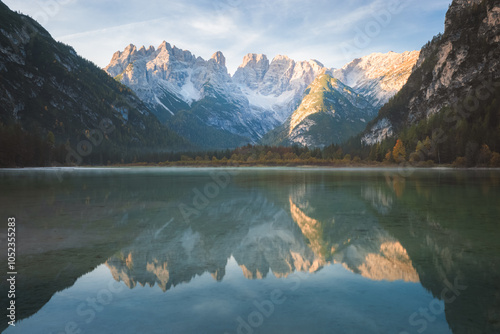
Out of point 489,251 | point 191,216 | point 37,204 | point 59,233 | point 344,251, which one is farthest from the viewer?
point 37,204

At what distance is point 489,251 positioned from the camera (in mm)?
15547

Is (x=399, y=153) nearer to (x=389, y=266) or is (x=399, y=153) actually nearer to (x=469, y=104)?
(x=469, y=104)

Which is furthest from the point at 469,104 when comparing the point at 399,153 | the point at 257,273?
the point at 257,273

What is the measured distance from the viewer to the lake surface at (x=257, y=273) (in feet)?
30.0

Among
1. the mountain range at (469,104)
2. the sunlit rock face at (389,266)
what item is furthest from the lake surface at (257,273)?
the mountain range at (469,104)

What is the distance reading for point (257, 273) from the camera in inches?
531

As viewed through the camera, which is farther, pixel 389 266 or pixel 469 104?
pixel 469 104

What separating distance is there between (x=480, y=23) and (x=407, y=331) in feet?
774

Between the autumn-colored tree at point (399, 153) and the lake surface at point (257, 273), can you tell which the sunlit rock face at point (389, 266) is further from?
the autumn-colored tree at point (399, 153)

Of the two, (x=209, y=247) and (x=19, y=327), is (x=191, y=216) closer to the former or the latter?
(x=209, y=247)

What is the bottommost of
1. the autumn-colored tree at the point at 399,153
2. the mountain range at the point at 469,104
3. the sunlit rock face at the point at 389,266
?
the sunlit rock face at the point at 389,266

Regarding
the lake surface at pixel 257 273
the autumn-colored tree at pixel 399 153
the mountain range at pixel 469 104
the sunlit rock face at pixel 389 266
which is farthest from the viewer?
the autumn-colored tree at pixel 399 153

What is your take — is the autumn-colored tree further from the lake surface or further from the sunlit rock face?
the sunlit rock face

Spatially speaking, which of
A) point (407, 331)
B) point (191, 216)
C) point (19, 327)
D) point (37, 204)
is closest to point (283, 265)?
point (407, 331)
